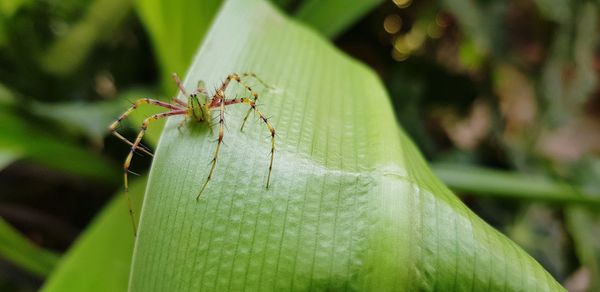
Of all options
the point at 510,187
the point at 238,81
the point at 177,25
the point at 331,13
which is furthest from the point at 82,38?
the point at 510,187

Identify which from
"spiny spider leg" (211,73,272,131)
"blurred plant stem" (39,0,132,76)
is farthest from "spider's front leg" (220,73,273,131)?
"blurred plant stem" (39,0,132,76)

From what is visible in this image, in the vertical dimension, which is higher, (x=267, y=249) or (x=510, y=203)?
(x=510, y=203)

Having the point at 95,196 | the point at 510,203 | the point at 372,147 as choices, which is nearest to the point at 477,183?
the point at 510,203

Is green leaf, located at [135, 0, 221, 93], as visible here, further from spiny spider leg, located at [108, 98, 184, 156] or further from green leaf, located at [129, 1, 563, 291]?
green leaf, located at [129, 1, 563, 291]

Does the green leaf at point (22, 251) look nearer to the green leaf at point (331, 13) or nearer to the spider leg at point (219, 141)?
the spider leg at point (219, 141)

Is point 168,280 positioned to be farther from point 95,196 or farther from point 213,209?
point 95,196

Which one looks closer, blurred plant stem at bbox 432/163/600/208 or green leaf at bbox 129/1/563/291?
green leaf at bbox 129/1/563/291

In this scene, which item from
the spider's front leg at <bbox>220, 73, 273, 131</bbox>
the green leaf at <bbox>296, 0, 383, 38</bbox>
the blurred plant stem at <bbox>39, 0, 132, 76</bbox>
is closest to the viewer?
the spider's front leg at <bbox>220, 73, 273, 131</bbox>
